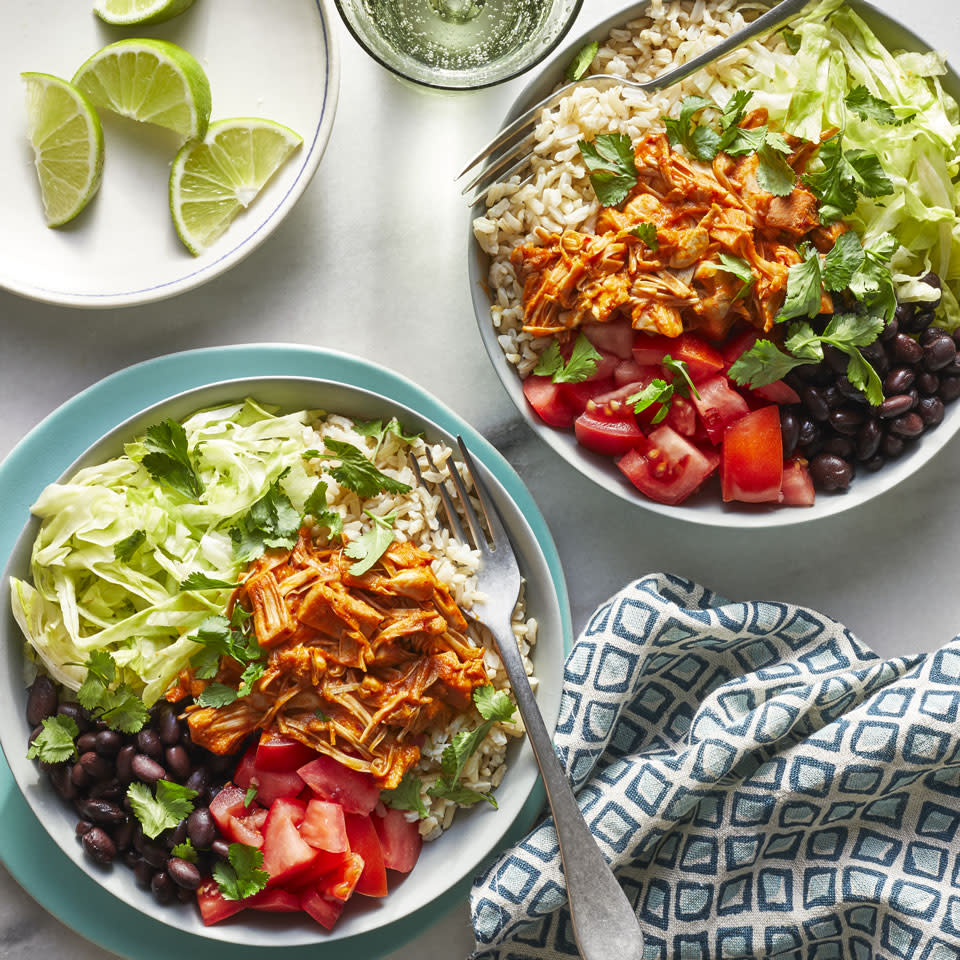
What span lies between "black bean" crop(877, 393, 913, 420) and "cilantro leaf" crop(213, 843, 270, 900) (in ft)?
5.69

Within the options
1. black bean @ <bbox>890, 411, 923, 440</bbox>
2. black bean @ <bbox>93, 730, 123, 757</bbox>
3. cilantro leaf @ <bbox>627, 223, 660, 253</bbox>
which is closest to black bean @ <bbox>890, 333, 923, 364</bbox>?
black bean @ <bbox>890, 411, 923, 440</bbox>

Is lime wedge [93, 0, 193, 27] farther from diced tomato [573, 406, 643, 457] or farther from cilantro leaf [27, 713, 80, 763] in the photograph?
cilantro leaf [27, 713, 80, 763]

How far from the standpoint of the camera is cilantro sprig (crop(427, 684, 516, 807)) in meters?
2.27

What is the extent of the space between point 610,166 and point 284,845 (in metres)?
1.71

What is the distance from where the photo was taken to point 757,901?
2.48 metres

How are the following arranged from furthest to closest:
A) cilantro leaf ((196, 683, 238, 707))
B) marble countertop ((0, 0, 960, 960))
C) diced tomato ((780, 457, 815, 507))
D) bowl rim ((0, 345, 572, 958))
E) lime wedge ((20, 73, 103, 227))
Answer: marble countertop ((0, 0, 960, 960)) → lime wedge ((20, 73, 103, 227)) → diced tomato ((780, 457, 815, 507)) → bowl rim ((0, 345, 572, 958)) → cilantro leaf ((196, 683, 238, 707))

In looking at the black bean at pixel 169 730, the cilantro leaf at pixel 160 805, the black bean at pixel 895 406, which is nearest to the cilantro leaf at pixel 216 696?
the black bean at pixel 169 730

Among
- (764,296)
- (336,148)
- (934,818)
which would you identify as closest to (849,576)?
(934,818)

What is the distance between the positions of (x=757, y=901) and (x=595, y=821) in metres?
0.47

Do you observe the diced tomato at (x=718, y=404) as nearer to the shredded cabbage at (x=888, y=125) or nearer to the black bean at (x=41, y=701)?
the shredded cabbage at (x=888, y=125)

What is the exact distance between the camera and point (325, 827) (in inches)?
87.1

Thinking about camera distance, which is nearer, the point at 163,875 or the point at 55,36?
the point at 163,875

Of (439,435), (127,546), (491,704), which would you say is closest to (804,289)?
(439,435)

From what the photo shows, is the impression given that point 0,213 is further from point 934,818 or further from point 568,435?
point 934,818
